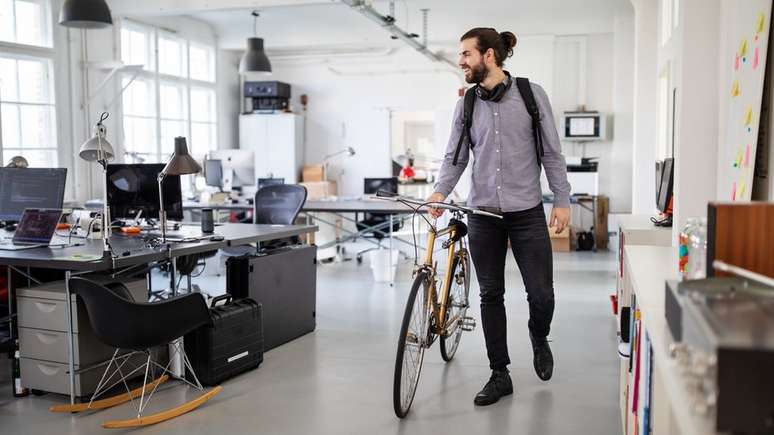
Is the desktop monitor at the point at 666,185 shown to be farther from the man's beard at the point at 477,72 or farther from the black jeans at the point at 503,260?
the man's beard at the point at 477,72

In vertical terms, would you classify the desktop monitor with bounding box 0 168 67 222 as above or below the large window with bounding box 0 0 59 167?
below

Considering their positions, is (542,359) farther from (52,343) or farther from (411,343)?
(52,343)

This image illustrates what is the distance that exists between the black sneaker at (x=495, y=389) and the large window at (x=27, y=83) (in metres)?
6.21

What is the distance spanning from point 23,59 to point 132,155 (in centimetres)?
169

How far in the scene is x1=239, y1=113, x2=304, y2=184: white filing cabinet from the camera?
1192cm

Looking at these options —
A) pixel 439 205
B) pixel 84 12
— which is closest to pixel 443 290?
pixel 439 205

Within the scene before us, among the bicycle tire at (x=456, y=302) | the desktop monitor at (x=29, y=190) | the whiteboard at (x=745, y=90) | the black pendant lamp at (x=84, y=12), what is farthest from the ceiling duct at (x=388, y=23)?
the whiteboard at (x=745, y=90)

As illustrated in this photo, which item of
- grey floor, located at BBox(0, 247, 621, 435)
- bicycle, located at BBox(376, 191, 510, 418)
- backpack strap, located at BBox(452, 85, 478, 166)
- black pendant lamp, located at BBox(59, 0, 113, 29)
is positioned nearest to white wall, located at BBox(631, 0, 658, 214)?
grey floor, located at BBox(0, 247, 621, 435)

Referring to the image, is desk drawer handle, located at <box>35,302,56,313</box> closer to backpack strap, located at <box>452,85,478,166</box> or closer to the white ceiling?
backpack strap, located at <box>452,85,478,166</box>

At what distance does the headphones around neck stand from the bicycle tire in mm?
836

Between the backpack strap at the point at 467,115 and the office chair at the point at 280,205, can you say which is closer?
the backpack strap at the point at 467,115

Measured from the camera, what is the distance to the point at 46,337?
3.54m

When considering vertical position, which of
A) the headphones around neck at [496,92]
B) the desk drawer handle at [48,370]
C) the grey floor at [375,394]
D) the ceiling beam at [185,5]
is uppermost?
the ceiling beam at [185,5]

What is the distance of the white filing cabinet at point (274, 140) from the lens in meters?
11.9
